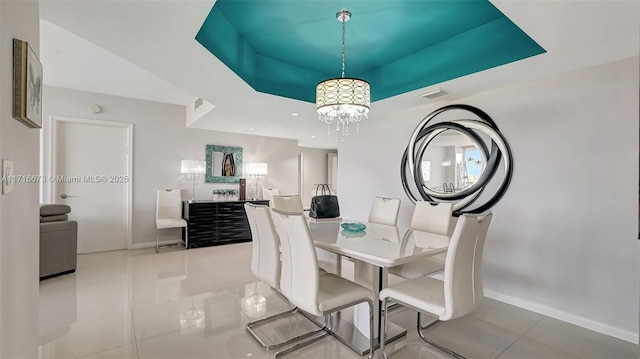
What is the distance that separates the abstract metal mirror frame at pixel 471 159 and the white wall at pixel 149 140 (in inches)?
152

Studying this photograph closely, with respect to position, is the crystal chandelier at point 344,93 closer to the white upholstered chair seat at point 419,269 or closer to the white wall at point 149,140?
the white upholstered chair seat at point 419,269

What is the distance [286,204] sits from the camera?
3615 mm

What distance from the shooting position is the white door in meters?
4.41

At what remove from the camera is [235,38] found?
268 cm

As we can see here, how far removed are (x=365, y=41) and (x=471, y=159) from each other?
5.78 feet

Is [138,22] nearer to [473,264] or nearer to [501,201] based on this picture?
[473,264]

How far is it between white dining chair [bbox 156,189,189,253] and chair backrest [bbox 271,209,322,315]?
3.56 m

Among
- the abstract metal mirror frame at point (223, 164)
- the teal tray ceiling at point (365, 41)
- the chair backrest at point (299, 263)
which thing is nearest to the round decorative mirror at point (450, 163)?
the teal tray ceiling at point (365, 41)

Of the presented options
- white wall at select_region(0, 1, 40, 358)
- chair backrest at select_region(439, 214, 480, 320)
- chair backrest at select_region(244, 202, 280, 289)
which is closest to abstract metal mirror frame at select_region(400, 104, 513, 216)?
chair backrest at select_region(439, 214, 480, 320)

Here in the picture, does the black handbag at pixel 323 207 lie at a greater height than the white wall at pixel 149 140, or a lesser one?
lesser

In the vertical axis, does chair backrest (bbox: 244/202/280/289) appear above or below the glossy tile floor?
above

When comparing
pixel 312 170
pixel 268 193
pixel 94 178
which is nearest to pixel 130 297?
pixel 94 178

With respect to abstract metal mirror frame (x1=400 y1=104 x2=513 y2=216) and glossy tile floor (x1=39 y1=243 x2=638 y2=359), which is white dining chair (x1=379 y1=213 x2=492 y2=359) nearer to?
glossy tile floor (x1=39 y1=243 x2=638 y2=359)

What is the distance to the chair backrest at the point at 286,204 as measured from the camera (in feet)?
11.7
